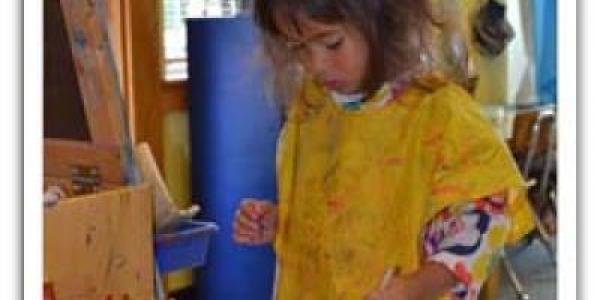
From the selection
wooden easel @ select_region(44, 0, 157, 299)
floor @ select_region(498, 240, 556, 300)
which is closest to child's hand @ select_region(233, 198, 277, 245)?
wooden easel @ select_region(44, 0, 157, 299)

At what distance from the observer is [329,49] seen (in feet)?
3.90

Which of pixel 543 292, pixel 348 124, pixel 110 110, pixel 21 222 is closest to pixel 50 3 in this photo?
pixel 110 110

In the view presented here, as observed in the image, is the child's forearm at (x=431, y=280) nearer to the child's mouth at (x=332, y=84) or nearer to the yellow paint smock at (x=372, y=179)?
the yellow paint smock at (x=372, y=179)

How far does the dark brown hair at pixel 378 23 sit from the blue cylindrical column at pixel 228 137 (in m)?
0.03

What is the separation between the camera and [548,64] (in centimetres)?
123

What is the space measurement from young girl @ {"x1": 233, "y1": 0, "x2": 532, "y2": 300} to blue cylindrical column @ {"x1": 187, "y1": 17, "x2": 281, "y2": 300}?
2 cm

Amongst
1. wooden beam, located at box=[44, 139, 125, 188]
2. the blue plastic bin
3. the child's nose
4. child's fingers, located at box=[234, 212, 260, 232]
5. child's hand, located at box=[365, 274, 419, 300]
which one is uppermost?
the child's nose

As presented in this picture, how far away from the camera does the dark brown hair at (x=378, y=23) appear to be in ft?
3.86

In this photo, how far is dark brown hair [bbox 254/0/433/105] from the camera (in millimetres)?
1176

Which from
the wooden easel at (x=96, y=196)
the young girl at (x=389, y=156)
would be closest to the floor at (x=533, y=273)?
the young girl at (x=389, y=156)

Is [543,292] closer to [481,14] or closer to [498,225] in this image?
[498,225]

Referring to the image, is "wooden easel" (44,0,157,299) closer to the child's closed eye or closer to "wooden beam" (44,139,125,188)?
"wooden beam" (44,139,125,188)

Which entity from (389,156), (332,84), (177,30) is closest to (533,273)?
(389,156)
